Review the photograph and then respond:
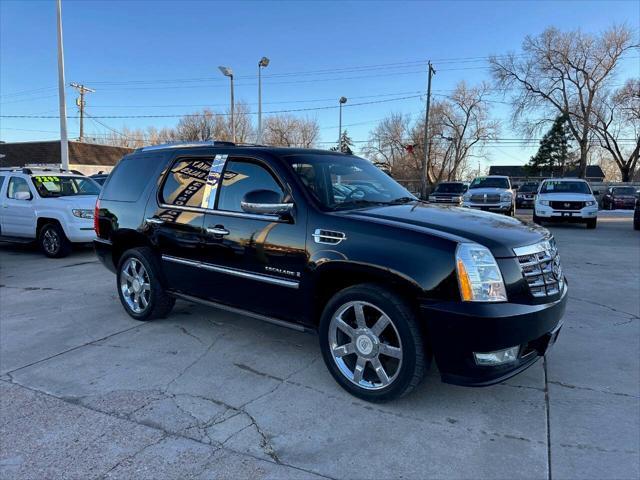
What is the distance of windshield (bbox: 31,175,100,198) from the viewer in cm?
966

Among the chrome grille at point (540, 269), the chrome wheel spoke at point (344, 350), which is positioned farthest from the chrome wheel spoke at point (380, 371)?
the chrome grille at point (540, 269)

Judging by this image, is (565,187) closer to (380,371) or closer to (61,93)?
(380,371)

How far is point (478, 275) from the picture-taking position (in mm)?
2824

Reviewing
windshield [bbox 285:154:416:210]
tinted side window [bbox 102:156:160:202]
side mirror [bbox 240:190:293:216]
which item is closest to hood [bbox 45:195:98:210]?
tinted side window [bbox 102:156:160:202]

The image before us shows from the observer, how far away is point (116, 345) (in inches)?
172

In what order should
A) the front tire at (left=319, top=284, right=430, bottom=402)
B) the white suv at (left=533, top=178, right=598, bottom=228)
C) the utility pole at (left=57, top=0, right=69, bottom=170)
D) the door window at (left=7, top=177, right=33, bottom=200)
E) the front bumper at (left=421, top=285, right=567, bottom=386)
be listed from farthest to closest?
the utility pole at (left=57, top=0, right=69, bottom=170) → the white suv at (left=533, top=178, right=598, bottom=228) → the door window at (left=7, top=177, right=33, bottom=200) → the front tire at (left=319, top=284, right=430, bottom=402) → the front bumper at (left=421, top=285, right=567, bottom=386)

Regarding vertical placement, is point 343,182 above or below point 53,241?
above

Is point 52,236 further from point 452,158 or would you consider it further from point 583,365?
point 452,158

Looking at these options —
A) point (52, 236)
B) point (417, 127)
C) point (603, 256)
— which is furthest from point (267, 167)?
point (417, 127)

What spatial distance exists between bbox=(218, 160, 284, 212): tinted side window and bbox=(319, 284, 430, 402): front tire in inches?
48.4

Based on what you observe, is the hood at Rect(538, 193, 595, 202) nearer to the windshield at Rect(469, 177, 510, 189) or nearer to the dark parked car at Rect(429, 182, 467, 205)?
the windshield at Rect(469, 177, 510, 189)

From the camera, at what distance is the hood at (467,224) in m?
2.98

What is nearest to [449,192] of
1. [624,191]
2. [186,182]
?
[624,191]

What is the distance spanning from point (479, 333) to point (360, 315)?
81 centimetres
